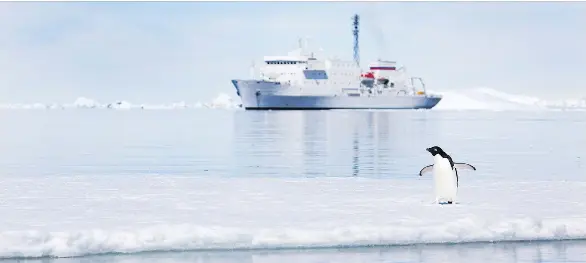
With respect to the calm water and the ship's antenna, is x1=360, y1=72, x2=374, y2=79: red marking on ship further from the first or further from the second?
the calm water

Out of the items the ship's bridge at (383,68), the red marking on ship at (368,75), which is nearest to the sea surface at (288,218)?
the red marking on ship at (368,75)

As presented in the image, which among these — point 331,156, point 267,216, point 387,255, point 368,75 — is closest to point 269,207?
point 267,216

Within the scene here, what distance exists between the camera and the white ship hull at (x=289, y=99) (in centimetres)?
7456

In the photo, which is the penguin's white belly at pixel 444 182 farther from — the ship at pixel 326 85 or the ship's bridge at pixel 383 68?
the ship's bridge at pixel 383 68

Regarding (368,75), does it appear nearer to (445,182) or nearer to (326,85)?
(326,85)

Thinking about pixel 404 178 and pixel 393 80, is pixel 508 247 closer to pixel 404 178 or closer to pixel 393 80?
pixel 404 178

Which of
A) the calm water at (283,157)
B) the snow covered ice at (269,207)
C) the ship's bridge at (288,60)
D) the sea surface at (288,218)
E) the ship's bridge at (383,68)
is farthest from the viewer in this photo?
the ship's bridge at (383,68)

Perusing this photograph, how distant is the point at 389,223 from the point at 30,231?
2612mm

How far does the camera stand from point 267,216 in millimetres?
7746

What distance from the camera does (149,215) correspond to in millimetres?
7785

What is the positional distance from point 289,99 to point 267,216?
6770 cm

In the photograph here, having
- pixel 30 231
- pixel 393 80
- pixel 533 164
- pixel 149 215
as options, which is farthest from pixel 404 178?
pixel 393 80

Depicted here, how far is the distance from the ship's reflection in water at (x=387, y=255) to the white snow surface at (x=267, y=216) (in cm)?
6

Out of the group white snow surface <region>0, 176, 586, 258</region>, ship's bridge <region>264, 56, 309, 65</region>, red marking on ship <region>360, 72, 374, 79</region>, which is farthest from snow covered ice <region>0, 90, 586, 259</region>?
red marking on ship <region>360, 72, 374, 79</region>
